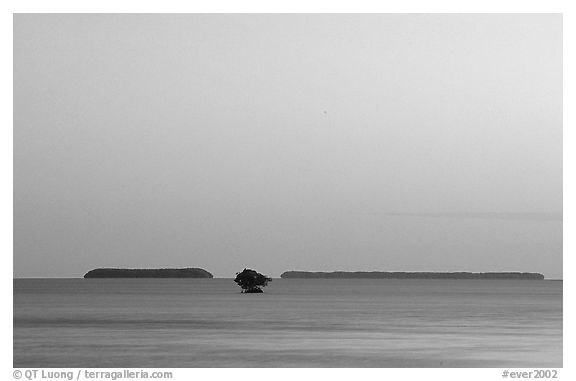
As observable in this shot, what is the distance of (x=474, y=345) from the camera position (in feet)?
200

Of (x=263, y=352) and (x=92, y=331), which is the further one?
(x=92, y=331)

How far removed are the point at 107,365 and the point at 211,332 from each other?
971 inches
